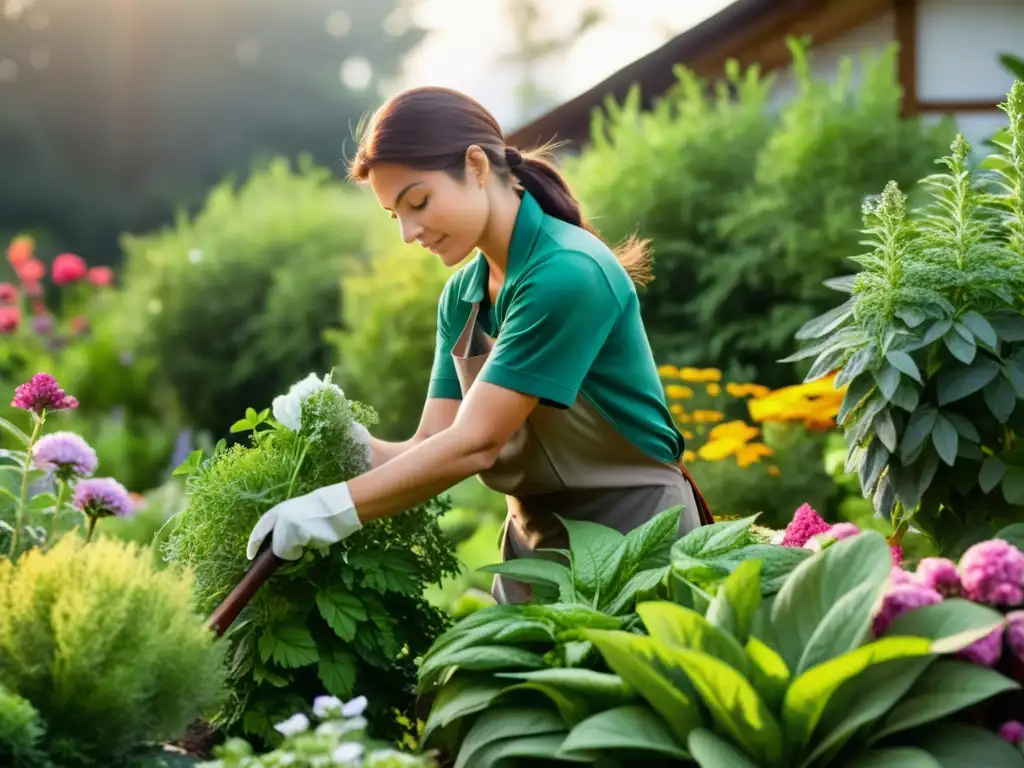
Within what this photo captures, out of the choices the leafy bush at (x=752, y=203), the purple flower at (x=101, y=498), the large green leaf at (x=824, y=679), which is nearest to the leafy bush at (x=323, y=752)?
the large green leaf at (x=824, y=679)

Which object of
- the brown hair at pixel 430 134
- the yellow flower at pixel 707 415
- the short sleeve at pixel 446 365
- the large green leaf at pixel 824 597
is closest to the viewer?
the large green leaf at pixel 824 597

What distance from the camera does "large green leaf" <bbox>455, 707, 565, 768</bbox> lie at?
2334 millimetres

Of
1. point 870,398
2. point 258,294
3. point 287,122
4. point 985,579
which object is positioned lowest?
point 985,579

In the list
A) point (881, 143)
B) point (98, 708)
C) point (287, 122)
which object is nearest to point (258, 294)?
point (881, 143)

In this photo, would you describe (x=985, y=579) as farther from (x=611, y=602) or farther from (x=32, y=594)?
(x=32, y=594)

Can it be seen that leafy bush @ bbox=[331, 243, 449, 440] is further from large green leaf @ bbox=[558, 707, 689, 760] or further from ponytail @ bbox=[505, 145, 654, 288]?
large green leaf @ bbox=[558, 707, 689, 760]

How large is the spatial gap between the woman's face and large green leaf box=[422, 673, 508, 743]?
905 mm

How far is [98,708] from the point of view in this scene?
2.22 meters

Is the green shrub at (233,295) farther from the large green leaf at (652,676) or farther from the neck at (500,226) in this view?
the large green leaf at (652,676)

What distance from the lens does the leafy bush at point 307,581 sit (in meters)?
2.66

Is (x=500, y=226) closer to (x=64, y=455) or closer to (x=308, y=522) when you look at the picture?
(x=308, y=522)

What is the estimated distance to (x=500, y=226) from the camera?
298 centimetres

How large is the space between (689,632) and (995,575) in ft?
1.79

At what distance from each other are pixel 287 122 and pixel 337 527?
83.7 feet
